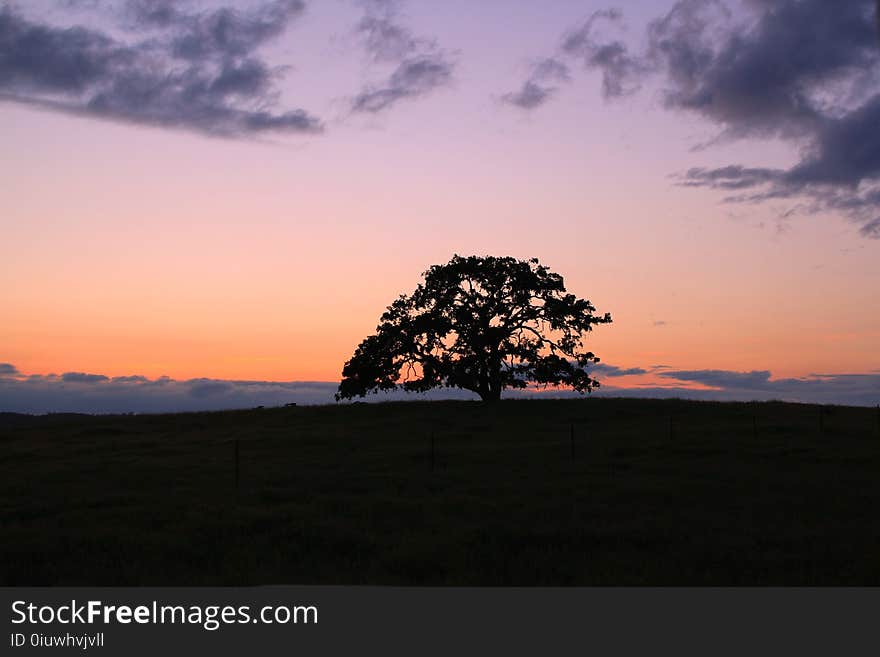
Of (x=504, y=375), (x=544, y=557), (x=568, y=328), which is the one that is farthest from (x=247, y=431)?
(x=544, y=557)

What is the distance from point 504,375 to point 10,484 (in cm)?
3209

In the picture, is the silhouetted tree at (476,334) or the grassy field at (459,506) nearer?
the grassy field at (459,506)

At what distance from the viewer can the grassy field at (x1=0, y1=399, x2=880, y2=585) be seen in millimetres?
15789

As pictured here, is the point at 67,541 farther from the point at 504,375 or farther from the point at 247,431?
the point at 504,375

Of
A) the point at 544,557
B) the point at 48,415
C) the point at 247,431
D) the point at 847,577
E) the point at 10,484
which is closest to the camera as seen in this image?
the point at 847,577

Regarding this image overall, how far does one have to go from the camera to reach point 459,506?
864 inches

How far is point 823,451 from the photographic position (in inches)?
1283

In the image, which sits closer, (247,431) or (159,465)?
(159,465)

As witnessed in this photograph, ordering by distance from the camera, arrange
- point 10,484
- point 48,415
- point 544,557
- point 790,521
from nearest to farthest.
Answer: point 544,557 < point 790,521 < point 10,484 < point 48,415

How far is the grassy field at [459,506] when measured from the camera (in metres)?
15.8

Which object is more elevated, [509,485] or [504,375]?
[504,375]

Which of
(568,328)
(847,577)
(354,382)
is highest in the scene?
(568,328)

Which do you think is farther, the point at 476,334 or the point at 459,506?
the point at 476,334

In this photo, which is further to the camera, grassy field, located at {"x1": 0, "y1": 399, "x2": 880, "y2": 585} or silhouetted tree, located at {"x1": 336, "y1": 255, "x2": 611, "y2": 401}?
silhouetted tree, located at {"x1": 336, "y1": 255, "x2": 611, "y2": 401}
